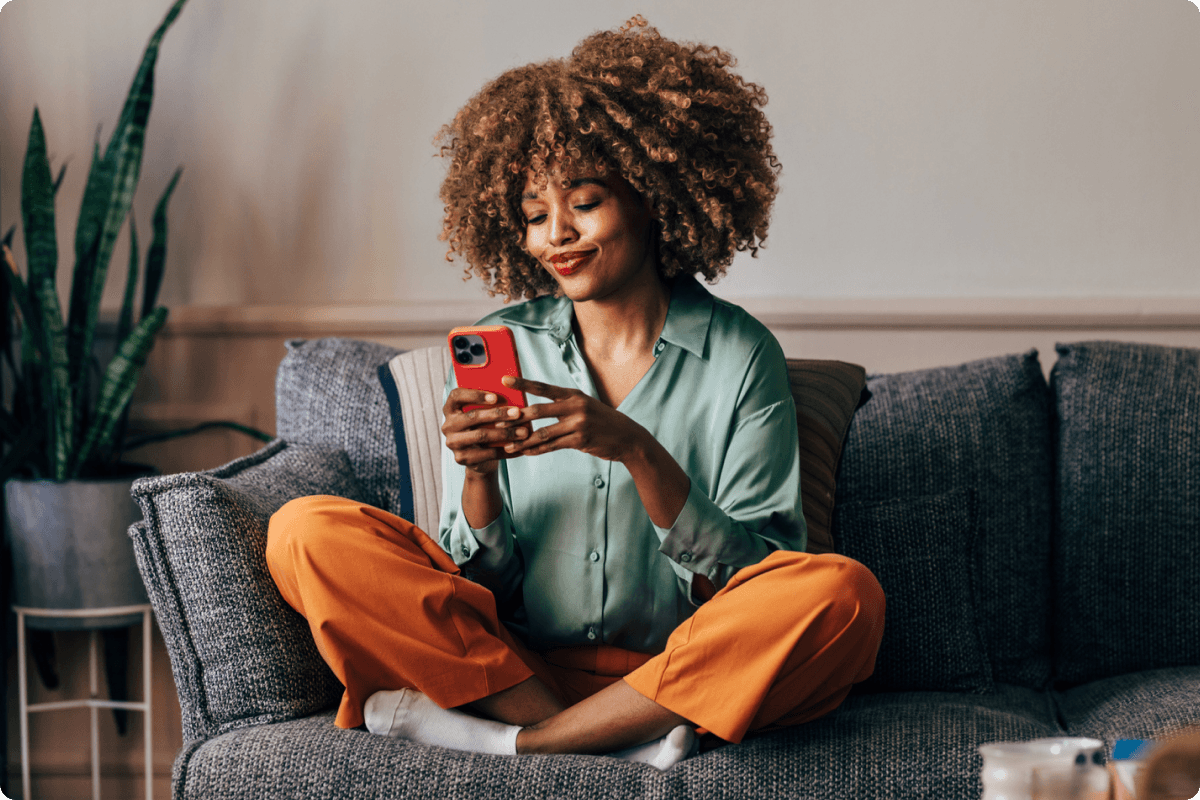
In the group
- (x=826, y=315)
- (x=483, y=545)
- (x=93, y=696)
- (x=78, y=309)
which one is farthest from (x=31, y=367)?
(x=826, y=315)

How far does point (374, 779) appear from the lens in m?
1.01

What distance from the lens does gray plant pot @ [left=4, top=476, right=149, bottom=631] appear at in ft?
5.60

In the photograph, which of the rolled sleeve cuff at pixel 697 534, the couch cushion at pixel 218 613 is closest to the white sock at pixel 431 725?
the couch cushion at pixel 218 613

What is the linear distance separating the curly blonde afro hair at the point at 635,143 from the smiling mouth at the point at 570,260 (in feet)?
0.32

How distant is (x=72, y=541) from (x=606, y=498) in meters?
1.11

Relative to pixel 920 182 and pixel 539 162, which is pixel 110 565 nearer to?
pixel 539 162

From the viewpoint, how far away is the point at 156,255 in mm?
1886

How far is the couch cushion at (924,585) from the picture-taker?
140 centimetres

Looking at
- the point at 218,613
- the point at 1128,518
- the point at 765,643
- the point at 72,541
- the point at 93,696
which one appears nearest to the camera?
the point at 765,643

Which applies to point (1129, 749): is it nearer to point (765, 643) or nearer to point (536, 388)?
point (765, 643)

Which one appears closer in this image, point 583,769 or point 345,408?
point 583,769

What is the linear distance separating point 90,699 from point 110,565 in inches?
18.8

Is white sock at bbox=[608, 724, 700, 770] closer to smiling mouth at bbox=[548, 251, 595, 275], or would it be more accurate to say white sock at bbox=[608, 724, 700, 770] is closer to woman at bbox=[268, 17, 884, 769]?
woman at bbox=[268, 17, 884, 769]

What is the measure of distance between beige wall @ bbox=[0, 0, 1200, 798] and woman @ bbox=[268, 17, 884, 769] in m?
0.61
